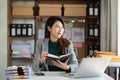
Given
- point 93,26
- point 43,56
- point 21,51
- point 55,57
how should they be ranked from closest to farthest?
point 55,57 < point 43,56 < point 21,51 < point 93,26

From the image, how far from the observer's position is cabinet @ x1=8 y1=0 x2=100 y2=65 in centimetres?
500

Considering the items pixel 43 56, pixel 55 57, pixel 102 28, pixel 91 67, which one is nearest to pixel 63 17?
pixel 102 28

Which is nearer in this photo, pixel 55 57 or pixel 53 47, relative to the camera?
pixel 55 57

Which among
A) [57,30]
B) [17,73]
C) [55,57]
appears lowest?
[17,73]

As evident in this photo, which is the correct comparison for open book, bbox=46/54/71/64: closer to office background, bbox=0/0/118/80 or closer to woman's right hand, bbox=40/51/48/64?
woman's right hand, bbox=40/51/48/64

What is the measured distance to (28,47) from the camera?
4949 mm

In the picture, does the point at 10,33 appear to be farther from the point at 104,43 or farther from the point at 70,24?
the point at 104,43

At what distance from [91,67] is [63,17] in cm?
302

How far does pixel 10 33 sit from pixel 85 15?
62.7 inches

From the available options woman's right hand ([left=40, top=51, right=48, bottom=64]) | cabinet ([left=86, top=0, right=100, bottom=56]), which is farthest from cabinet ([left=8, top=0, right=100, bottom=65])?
woman's right hand ([left=40, top=51, right=48, bottom=64])

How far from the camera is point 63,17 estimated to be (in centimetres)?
511

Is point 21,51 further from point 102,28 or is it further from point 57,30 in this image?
point 57,30

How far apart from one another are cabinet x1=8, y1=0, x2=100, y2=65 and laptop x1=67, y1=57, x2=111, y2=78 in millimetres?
2827

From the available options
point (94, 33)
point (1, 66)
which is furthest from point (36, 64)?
point (94, 33)
